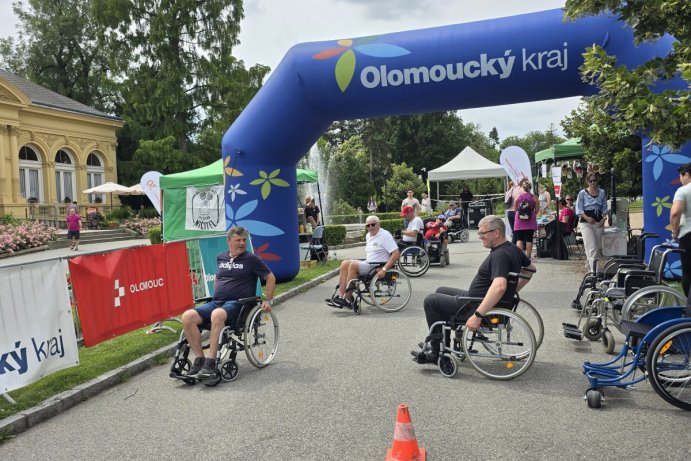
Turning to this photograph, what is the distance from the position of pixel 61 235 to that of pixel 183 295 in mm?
22530

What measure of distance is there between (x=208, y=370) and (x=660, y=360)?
12.6ft

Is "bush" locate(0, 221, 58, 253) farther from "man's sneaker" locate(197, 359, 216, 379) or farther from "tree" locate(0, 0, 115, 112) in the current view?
"tree" locate(0, 0, 115, 112)

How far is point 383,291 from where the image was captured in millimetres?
8945

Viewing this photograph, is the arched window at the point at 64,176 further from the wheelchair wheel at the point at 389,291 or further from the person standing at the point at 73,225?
the wheelchair wheel at the point at 389,291

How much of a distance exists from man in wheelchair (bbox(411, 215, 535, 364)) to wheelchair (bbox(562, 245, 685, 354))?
118 cm

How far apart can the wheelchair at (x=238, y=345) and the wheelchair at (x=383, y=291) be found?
276 centimetres

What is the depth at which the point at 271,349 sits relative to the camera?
6301mm

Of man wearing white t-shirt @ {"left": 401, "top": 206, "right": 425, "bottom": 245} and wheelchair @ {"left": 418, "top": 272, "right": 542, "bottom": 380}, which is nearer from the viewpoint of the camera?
wheelchair @ {"left": 418, "top": 272, "right": 542, "bottom": 380}

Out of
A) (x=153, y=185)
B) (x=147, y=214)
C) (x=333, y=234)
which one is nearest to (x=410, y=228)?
(x=153, y=185)

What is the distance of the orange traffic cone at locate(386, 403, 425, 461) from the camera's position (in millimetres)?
3475

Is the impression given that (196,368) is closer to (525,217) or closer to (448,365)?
(448,365)

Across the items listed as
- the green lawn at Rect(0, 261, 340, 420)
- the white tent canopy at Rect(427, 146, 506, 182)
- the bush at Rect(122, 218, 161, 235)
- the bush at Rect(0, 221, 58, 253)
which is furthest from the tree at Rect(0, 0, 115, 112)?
the green lawn at Rect(0, 261, 340, 420)

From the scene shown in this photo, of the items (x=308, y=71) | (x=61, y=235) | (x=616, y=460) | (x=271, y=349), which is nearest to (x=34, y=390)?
(x=271, y=349)

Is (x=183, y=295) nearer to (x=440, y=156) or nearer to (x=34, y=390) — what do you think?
(x=34, y=390)
